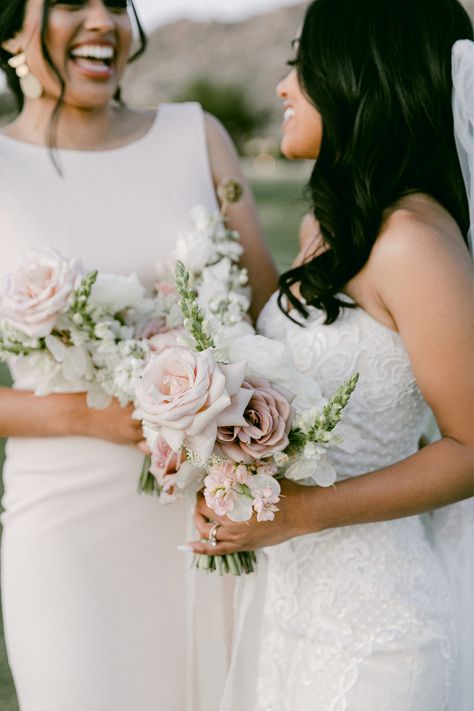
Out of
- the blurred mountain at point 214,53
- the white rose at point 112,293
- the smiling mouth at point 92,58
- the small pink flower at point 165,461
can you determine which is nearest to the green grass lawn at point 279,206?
the smiling mouth at point 92,58

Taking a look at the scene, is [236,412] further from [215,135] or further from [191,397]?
[215,135]

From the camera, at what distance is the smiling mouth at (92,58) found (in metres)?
2.74

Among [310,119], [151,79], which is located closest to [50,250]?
[310,119]

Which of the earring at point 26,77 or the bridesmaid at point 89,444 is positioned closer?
the bridesmaid at point 89,444

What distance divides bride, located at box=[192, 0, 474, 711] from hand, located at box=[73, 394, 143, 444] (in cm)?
39

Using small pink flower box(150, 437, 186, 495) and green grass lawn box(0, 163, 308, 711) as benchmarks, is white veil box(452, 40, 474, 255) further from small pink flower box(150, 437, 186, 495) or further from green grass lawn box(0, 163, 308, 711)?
green grass lawn box(0, 163, 308, 711)

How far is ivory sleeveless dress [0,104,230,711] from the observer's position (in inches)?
97.5

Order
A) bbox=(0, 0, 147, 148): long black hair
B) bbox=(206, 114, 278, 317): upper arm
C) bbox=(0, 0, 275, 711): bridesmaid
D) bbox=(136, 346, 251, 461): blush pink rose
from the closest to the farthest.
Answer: bbox=(136, 346, 251, 461): blush pink rose
bbox=(0, 0, 275, 711): bridesmaid
bbox=(0, 0, 147, 148): long black hair
bbox=(206, 114, 278, 317): upper arm

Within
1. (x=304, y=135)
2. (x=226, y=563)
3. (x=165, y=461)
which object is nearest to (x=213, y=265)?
(x=304, y=135)

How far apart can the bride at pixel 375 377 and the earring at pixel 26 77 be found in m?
0.88

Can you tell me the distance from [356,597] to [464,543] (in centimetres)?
44

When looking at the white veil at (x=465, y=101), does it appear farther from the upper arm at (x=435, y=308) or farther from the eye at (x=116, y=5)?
the eye at (x=116, y=5)

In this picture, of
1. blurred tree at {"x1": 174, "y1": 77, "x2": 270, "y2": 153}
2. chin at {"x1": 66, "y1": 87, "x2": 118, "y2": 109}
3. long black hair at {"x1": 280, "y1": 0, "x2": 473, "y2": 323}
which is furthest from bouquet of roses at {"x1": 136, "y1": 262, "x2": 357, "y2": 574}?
blurred tree at {"x1": 174, "y1": 77, "x2": 270, "y2": 153}

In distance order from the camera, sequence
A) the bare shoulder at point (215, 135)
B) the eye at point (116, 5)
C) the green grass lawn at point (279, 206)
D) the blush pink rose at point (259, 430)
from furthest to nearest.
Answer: the green grass lawn at point (279, 206) < the bare shoulder at point (215, 135) < the eye at point (116, 5) < the blush pink rose at point (259, 430)
